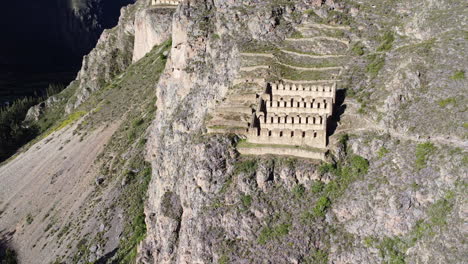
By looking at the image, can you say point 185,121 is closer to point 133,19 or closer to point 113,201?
point 113,201

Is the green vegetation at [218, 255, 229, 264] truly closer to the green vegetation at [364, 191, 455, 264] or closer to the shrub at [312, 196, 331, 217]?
the shrub at [312, 196, 331, 217]

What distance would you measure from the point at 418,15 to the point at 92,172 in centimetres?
7021

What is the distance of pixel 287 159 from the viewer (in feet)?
155

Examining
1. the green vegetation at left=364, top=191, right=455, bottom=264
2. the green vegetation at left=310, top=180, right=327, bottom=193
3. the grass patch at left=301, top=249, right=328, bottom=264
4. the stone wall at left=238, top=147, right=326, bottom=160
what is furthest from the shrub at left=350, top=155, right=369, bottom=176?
the grass patch at left=301, top=249, right=328, bottom=264

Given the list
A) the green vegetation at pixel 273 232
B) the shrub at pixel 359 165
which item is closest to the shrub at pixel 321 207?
the green vegetation at pixel 273 232

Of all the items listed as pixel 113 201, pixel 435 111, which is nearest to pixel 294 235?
pixel 435 111

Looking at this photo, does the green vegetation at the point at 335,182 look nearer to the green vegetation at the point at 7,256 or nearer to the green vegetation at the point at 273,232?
the green vegetation at the point at 273,232

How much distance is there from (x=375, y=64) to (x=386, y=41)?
249 inches

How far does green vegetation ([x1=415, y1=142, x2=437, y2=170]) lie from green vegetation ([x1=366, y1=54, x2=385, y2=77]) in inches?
579

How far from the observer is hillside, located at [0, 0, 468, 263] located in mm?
42219

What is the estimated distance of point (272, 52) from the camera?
64.6m

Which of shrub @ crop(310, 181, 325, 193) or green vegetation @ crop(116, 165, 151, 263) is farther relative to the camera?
green vegetation @ crop(116, 165, 151, 263)

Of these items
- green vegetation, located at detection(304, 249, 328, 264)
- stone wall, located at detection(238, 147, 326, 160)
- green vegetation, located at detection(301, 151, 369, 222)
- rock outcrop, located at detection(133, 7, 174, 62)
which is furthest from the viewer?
rock outcrop, located at detection(133, 7, 174, 62)

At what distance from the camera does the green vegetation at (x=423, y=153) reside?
42.1m
